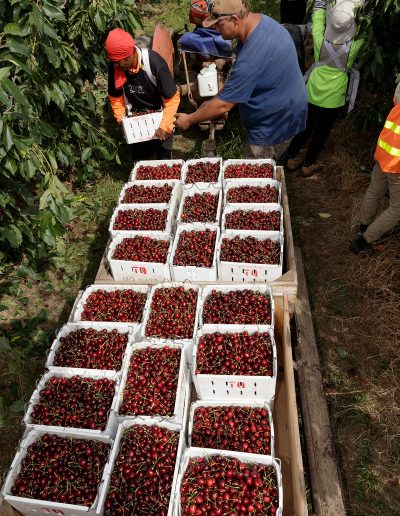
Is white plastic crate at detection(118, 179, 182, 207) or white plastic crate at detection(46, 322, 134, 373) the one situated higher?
white plastic crate at detection(118, 179, 182, 207)

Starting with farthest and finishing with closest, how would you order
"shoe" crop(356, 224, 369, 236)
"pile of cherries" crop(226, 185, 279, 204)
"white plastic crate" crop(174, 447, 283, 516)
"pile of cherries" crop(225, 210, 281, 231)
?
"shoe" crop(356, 224, 369, 236) → "pile of cherries" crop(226, 185, 279, 204) → "pile of cherries" crop(225, 210, 281, 231) → "white plastic crate" crop(174, 447, 283, 516)

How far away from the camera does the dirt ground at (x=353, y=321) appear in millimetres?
3482

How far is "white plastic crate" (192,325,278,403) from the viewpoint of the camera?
3.00m

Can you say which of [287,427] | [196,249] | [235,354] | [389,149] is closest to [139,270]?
[196,249]

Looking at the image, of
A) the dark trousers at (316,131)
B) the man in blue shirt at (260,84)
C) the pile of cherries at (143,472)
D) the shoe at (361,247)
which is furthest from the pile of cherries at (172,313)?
the dark trousers at (316,131)

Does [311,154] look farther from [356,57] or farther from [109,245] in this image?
[109,245]

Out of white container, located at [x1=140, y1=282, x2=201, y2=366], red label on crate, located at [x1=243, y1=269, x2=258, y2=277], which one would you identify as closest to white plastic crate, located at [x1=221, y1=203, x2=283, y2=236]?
red label on crate, located at [x1=243, y1=269, x2=258, y2=277]

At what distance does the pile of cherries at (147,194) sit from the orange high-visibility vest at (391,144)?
90.0 inches

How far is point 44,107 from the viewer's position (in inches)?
207

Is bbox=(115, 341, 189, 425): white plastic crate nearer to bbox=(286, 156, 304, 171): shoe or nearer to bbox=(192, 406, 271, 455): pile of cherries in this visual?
bbox=(192, 406, 271, 455): pile of cherries

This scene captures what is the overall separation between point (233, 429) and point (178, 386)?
1.68 ft

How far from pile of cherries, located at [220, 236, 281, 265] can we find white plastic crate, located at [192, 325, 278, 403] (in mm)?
787

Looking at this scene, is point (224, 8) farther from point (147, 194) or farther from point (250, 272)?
point (250, 272)

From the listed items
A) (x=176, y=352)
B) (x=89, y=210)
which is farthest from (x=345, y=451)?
(x=89, y=210)
